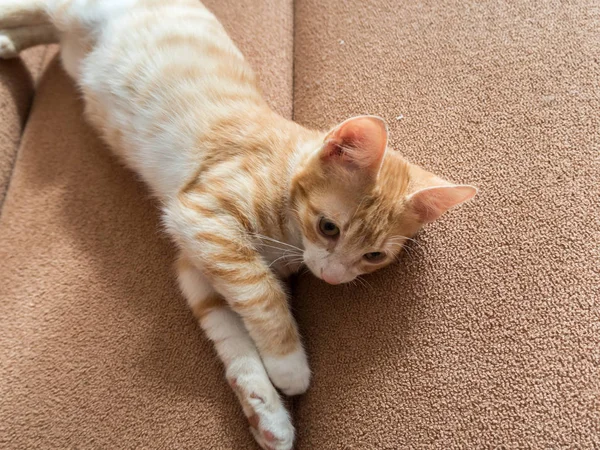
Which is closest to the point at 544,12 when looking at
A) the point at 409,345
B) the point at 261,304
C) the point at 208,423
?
the point at 409,345

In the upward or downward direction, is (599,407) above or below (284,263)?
above

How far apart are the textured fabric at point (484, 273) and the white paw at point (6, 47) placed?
3.37 ft

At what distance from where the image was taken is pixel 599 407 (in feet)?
2.29


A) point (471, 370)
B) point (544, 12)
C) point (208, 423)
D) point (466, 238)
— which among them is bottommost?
point (208, 423)

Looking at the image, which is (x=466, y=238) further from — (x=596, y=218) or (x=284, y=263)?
(x=284, y=263)

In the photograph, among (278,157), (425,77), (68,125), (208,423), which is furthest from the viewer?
(68,125)

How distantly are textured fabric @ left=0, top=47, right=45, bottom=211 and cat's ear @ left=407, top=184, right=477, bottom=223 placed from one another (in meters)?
1.12

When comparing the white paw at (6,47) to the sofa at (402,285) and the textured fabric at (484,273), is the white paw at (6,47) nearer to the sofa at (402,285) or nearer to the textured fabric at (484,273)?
the sofa at (402,285)

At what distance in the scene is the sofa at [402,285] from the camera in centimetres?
79

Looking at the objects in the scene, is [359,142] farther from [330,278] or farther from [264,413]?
[264,413]

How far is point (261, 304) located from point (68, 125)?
0.87m

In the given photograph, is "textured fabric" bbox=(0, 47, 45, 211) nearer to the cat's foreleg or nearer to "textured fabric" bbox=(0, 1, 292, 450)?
"textured fabric" bbox=(0, 1, 292, 450)

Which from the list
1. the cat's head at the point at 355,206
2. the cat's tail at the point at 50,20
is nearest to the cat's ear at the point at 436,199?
the cat's head at the point at 355,206

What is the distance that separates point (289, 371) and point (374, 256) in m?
0.30
